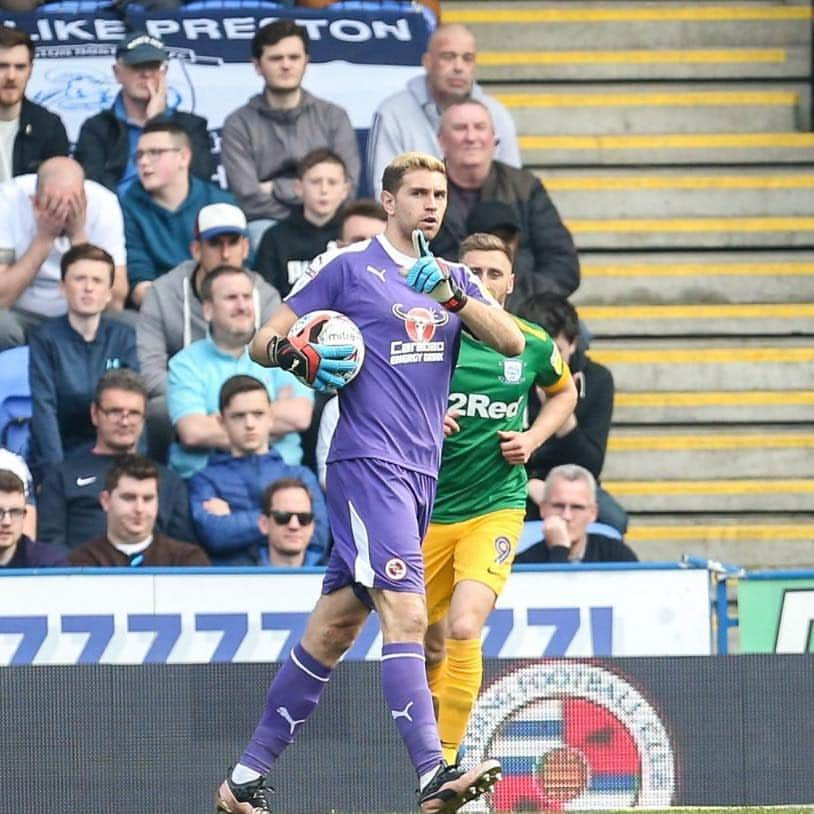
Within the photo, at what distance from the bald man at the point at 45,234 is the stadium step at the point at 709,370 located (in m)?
3.24

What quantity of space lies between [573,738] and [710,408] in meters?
4.77

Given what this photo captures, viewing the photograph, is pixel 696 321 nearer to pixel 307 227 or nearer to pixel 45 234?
pixel 307 227

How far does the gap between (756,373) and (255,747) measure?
22.0ft

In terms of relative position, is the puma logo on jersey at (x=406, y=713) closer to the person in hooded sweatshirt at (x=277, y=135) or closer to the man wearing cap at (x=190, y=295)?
the man wearing cap at (x=190, y=295)

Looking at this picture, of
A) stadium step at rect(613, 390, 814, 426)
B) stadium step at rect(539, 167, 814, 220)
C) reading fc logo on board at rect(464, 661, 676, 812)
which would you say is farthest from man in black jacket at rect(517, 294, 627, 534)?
stadium step at rect(539, 167, 814, 220)

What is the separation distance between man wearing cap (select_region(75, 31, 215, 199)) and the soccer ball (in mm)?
5460

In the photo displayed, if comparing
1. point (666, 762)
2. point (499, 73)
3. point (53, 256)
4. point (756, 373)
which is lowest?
point (666, 762)

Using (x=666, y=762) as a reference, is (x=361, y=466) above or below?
above

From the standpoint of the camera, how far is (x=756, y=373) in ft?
44.8

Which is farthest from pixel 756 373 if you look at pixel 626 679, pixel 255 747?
pixel 255 747

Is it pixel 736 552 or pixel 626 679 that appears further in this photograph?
pixel 736 552

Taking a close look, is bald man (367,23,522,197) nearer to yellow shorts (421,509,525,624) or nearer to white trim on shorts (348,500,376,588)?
yellow shorts (421,509,525,624)

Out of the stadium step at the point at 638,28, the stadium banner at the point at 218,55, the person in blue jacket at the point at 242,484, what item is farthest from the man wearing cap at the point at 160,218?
the stadium step at the point at 638,28

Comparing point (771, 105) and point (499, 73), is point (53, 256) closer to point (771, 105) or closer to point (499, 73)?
point (499, 73)
